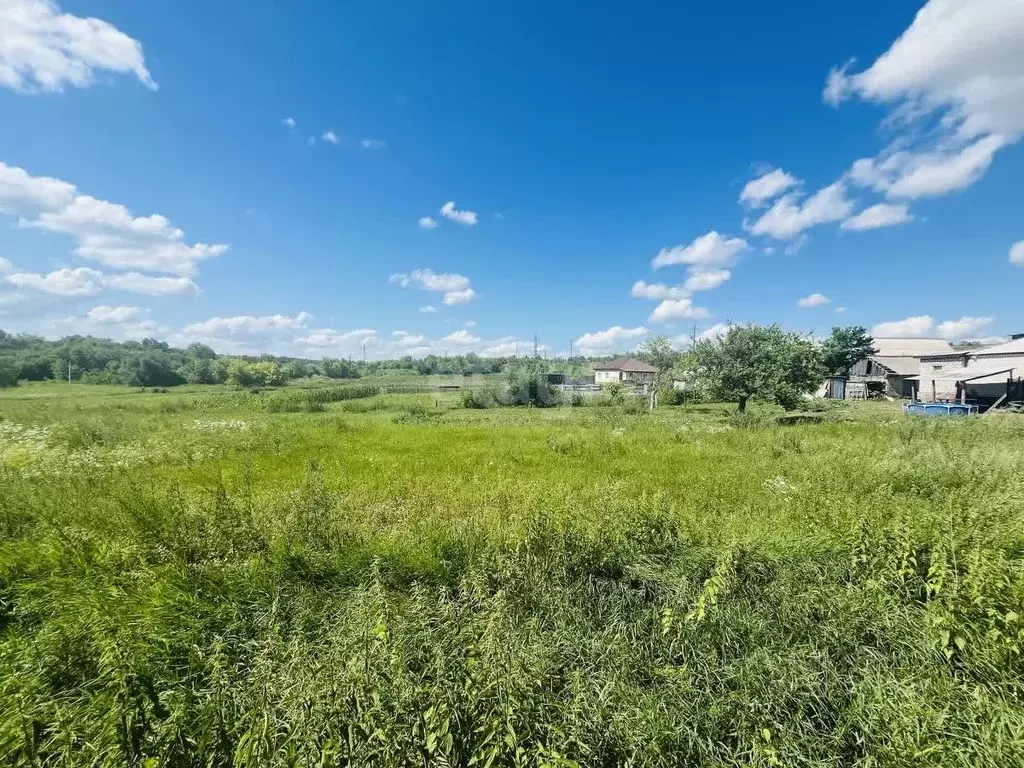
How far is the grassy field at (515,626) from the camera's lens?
2.43 metres

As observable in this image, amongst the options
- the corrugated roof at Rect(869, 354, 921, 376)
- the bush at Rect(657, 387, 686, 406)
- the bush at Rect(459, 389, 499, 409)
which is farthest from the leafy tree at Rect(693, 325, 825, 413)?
the corrugated roof at Rect(869, 354, 921, 376)

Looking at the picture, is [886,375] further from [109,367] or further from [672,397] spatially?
[109,367]

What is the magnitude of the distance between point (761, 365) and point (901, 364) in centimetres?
2845

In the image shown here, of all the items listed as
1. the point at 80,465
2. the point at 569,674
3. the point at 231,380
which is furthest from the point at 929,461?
Result: the point at 231,380

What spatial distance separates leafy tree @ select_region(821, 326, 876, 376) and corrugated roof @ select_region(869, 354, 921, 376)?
21.2 feet

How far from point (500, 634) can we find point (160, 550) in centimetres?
419

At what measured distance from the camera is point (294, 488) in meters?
7.41

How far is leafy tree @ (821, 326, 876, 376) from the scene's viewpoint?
4369 centimetres

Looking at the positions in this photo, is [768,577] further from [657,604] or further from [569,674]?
[569,674]

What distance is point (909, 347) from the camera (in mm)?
42812

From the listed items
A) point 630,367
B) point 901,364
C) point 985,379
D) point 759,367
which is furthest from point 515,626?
point 630,367

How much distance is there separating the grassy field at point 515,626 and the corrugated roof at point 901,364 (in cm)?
3871

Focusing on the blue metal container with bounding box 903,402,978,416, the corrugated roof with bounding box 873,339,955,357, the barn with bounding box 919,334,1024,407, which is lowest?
the blue metal container with bounding box 903,402,978,416

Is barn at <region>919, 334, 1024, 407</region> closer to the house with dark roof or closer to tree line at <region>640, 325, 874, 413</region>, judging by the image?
tree line at <region>640, 325, 874, 413</region>
